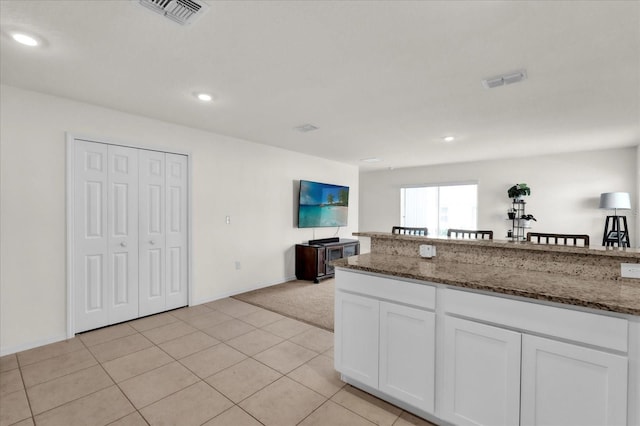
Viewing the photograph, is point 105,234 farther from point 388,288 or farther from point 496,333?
point 496,333

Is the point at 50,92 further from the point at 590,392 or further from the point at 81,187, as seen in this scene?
the point at 590,392

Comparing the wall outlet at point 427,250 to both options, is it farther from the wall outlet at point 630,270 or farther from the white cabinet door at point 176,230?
the white cabinet door at point 176,230

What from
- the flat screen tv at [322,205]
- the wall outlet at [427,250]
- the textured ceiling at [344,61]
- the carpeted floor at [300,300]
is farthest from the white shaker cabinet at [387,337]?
the flat screen tv at [322,205]

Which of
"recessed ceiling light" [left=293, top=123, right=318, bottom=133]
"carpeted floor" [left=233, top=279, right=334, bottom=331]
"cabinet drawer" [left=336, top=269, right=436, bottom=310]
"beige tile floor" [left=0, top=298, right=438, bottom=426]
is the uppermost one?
"recessed ceiling light" [left=293, top=123, right=318, bottom=133]

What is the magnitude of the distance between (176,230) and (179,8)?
2779 millimetres

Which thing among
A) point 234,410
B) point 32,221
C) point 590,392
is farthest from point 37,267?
point 590,392

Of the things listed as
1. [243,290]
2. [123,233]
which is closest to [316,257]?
[243,290]

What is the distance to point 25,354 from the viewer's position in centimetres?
266

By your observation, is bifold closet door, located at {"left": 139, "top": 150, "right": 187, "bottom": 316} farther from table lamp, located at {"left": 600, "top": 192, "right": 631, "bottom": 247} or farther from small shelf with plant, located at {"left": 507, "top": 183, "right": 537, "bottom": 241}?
table lamp, located at {"left": 600, "top": 192, "right": 631, "bottom": 247}

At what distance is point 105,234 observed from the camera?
10.6 feet

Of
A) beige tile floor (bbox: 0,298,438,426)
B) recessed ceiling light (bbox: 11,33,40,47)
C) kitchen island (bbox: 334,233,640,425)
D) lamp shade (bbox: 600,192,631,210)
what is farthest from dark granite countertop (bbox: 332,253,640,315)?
lamp shade (bbox: 600,192,631,210)

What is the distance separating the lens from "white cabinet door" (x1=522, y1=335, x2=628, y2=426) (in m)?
1.28

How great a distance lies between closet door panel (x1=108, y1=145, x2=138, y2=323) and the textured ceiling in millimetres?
603

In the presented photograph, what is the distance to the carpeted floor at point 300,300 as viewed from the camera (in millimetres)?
3611
